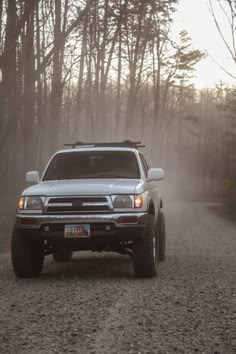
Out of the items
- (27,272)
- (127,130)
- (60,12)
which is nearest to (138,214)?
(27,272)

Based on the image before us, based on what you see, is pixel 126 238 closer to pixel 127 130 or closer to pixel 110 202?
pixel 110 202

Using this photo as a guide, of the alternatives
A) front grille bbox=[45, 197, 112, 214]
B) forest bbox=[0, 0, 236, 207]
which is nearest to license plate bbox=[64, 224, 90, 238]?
front grille bbox=[45, 197, 112, 214]

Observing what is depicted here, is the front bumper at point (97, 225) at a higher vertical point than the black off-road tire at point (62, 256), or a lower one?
higher

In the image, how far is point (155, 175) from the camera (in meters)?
10.3

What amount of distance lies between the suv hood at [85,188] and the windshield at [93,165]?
2.45 ft

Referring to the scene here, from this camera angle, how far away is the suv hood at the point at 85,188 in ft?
30.2

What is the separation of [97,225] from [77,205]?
16.0 inches

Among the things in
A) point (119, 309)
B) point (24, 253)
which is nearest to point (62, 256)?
point (24, 253)

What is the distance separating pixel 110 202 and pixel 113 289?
1.27m

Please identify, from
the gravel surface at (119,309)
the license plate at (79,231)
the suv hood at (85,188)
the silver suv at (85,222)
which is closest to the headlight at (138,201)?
the silver suv at (85,222)

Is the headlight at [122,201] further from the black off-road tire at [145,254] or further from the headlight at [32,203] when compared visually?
the headlight at [32,203]

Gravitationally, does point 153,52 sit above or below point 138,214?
above

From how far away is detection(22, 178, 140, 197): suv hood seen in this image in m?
9.20

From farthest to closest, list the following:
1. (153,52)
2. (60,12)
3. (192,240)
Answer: (153,52), (60,12), (192,240)
